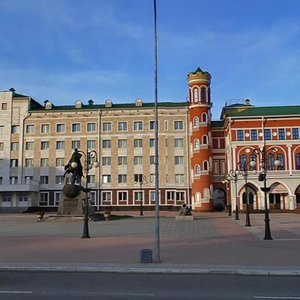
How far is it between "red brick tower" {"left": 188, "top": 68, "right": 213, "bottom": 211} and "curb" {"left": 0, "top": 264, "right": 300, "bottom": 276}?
184 ft

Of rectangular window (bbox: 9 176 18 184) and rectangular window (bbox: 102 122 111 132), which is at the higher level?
rectangular window (bbox: 102 122 111 132)

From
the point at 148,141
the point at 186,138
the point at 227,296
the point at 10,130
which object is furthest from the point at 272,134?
the point at 227,296

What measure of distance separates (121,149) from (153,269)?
61990 mm

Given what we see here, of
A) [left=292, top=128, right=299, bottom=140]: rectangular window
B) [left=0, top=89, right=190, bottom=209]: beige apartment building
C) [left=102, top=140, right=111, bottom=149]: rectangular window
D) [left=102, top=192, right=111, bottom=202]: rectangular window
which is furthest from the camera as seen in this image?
[left=102, top=140, right=111, bottom=149]: rectangular window

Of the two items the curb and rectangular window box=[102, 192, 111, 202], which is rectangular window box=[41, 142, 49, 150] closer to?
rectangular window box=[102, 192, 111, 202]

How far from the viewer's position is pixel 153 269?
39.0 ft

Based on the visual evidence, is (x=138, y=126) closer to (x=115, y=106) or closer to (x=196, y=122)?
(x=115, y=106)

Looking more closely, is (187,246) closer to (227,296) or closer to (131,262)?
(131,262)

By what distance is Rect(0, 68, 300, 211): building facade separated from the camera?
228 feet

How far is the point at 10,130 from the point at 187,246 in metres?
64.1

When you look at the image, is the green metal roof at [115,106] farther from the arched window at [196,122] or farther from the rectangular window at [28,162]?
the rectangular window at [28,162]

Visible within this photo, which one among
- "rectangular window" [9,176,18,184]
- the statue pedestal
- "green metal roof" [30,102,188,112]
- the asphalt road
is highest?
"green metal roof" [30,102,188,112]

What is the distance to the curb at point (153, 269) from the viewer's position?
452 inches

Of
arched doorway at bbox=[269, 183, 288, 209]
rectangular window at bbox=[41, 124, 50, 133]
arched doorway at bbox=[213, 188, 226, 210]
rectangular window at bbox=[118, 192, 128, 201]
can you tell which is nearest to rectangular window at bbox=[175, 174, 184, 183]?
arched doorway at bbox=[213, 188, 226, 210]
